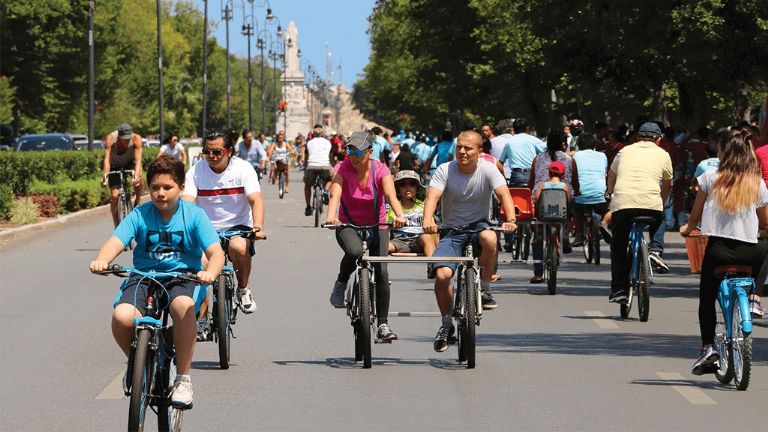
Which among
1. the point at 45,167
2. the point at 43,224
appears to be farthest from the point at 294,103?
the point at 43,224

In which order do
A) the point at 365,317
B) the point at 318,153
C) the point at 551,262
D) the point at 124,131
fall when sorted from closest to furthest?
1. the point at 365,317
2. the point at 551,262
3. the point at 124,131
4. the point at 318,153

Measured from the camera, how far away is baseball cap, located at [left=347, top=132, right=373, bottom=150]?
12422 millimetres

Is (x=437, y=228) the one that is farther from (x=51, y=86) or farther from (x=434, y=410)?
(x=51, y=86)

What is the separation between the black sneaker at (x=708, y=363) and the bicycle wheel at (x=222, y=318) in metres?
3.12

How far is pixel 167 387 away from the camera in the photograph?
8.36 meters

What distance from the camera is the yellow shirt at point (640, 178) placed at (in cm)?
1539

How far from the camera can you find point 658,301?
1739 centimetres

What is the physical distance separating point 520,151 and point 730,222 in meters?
12.3

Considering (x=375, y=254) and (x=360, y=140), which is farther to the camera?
(x=375, y=254)

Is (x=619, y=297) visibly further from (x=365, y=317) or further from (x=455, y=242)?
(x=365, y=317)

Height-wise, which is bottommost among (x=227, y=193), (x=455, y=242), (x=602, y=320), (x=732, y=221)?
(x=602, y=320)

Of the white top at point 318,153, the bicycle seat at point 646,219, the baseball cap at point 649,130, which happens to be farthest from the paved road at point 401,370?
the white top at point 318,153

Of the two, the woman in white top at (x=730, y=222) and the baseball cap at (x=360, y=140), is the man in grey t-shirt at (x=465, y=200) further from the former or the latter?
the woman in white top at (x=730, y=222)

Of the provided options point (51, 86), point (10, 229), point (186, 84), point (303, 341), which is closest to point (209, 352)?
point (303, 341)
